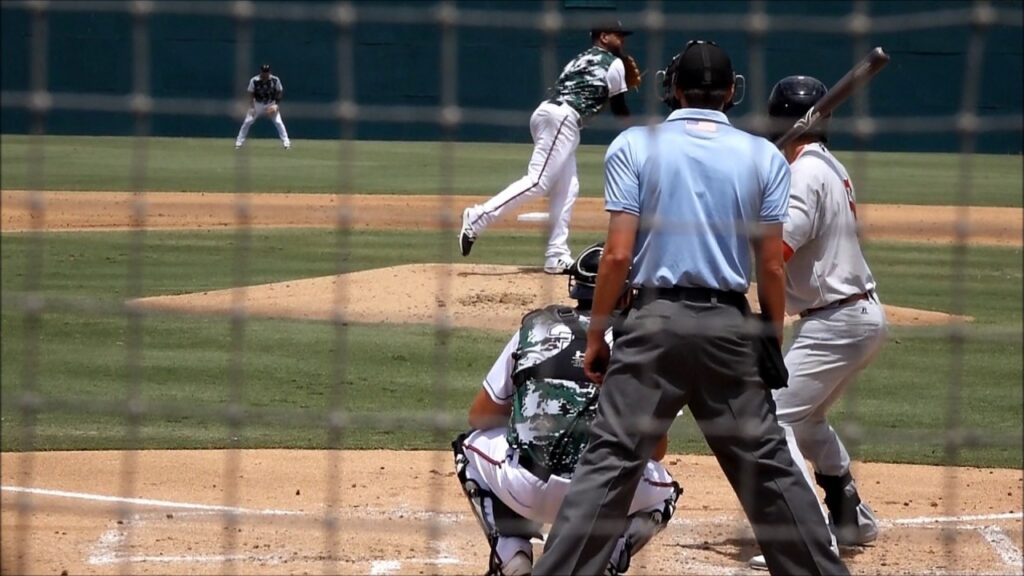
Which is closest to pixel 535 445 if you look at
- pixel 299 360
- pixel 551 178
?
pixel 299 360

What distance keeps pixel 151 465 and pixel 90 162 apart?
59.7ft

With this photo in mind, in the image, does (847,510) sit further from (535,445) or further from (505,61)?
(505,61)

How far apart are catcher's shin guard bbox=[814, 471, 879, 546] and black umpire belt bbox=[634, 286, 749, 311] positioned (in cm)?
157

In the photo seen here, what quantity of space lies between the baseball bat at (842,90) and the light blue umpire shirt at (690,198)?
2.93 feet

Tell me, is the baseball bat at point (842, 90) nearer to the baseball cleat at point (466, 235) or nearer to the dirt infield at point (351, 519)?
the dirt infield at point (351, 519)

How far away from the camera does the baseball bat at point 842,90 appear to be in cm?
477

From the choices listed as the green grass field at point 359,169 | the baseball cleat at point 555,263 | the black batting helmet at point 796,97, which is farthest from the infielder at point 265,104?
the baseball cleat at point 555,263

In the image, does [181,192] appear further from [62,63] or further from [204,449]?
[204,449]

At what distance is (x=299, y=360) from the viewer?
9094 mm

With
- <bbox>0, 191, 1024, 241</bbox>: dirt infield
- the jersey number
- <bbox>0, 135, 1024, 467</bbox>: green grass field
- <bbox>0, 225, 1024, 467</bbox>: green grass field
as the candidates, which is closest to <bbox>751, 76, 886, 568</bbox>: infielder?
the jersey number

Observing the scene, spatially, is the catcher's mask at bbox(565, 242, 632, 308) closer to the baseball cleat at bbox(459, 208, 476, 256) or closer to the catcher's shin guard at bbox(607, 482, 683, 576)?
the catcher's shin guard at bbox(607, 482, 683, 576)

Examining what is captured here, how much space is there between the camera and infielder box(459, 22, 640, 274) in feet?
31.6

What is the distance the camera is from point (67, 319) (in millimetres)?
10383

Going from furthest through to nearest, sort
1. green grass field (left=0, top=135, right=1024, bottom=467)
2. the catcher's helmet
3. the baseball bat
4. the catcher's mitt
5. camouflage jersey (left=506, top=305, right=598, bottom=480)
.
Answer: the catcher's mitt < green grass field (left=0, top=135, right=1024, bottom=467) < the baseball bat < the catcher's helmet < camouflage jersey (left=506, top=305, right=598, bottom=480)
